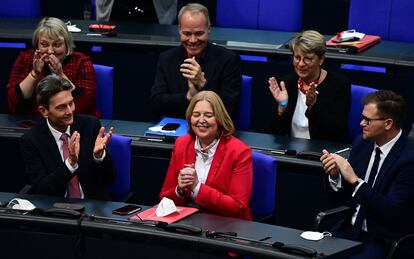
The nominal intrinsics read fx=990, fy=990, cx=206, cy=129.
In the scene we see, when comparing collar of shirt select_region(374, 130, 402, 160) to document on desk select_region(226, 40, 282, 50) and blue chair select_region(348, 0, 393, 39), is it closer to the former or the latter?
document on desk select_region(226, 40, 282, 50)

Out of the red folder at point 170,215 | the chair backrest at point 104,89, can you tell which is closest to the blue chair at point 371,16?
the chair backrest at point 104,89

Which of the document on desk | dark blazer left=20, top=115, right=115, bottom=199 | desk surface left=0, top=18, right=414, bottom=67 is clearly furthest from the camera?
the document on desk

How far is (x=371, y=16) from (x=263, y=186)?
287 cm

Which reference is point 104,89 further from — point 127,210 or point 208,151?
point 127,210

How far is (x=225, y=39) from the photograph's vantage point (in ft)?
23.4

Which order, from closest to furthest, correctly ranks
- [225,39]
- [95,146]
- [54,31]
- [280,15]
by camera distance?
[95,146] → [54,31] → [225,39] → [280,15]

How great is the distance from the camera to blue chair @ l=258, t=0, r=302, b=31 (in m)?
7.81

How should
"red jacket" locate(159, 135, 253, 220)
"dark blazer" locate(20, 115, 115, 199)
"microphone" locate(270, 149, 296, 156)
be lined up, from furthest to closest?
"microphone" locate(270, 149, 296, 156) < "dark blazer" locate(20, 115, 115, 199) < "red jacket" locate(159, 135, 253, 220)

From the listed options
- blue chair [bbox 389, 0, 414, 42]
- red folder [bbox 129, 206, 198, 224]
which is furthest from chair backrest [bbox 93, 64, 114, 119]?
blue chair [bbox 389, 0, 414, 42]

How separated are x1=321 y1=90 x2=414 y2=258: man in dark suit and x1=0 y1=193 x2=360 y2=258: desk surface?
48 centimetres

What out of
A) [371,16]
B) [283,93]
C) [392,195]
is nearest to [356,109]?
[283,93]

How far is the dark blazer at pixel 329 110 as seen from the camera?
5688 mm

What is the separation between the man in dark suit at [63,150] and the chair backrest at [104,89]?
746mm

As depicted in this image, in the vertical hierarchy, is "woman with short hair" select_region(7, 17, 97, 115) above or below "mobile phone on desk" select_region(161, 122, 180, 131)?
above
